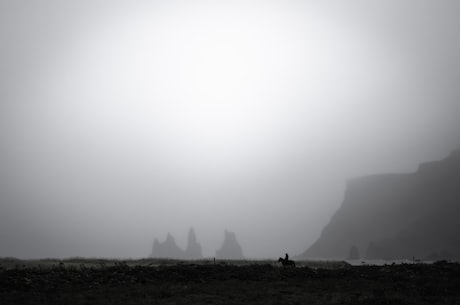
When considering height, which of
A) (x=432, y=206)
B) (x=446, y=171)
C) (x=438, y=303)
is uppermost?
(x=446, y=171)

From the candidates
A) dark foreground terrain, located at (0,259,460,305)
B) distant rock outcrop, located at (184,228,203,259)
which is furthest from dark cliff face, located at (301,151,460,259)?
dark foreground terrain, located at (0,259,460,305)

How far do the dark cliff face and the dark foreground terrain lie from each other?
312ft

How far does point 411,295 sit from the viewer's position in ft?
79.6

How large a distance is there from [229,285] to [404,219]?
137 meters

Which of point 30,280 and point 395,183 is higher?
point 395,183

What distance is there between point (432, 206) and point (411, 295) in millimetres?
125582

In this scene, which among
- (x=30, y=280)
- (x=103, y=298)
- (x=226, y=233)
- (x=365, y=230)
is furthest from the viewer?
(x=226, y=233)

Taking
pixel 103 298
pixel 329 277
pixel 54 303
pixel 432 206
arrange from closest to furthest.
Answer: pixel 54 303 < pixel 103 298 < pixel 329 277 < pixel 432 206

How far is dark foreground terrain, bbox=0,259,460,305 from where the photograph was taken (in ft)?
75.3

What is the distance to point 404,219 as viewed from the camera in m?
147

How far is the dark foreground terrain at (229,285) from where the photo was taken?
22938mm

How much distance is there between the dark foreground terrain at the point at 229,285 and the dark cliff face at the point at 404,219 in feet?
312

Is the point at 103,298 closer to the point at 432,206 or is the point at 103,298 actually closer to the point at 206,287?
the point at 206,287

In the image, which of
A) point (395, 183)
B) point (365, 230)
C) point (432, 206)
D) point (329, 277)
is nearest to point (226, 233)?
point (365, 230)
